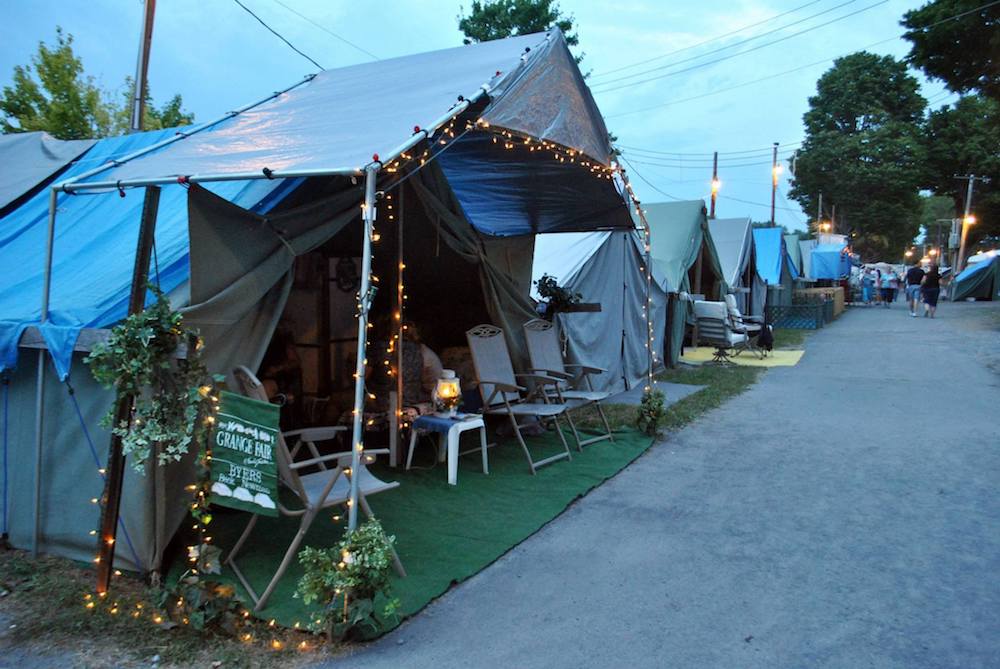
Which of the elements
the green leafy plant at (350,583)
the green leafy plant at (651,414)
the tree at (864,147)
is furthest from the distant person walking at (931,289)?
the green leafy plant at (350,583)

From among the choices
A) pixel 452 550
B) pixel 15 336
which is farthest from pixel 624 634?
pixel 15 336

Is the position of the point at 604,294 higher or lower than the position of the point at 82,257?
lower

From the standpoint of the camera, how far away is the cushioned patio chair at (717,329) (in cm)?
1130

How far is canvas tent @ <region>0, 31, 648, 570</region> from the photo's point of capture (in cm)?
327

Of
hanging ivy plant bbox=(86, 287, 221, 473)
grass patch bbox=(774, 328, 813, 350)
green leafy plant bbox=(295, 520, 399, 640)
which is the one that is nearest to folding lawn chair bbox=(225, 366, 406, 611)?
green leafy plant bbox=(295, 520, 399, 640)

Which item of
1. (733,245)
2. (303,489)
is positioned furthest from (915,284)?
(303,489)

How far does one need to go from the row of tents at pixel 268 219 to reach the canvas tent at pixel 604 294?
0.76 meters

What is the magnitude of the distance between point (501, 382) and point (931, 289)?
1800 cm

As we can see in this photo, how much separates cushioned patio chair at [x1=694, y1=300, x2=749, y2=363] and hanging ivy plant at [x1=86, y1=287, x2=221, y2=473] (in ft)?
31.7

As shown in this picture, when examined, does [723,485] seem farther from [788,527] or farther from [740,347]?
[740,347]

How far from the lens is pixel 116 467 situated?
3.12 meters

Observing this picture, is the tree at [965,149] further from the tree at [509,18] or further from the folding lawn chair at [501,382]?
the folding lawn chair at [501,382]

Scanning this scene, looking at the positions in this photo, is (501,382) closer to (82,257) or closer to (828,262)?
(82,257)

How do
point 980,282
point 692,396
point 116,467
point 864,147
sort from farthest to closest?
point 864,147
point 980,282
point 692,396
point 116,467
